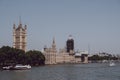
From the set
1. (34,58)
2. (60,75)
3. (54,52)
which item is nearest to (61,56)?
(54,52)

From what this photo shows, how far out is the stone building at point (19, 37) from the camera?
397 feet

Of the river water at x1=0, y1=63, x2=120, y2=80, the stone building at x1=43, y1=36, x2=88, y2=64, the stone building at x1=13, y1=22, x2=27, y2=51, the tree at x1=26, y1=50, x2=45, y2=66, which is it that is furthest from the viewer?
the stone building at x1=43, y1=36, x2=88, y2=64

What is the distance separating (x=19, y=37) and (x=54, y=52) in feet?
86.7

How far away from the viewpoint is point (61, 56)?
523 ft

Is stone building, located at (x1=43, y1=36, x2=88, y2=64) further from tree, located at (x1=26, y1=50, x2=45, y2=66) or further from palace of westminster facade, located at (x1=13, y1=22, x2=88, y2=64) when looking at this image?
tree, located at (x1=26, y1=50, x2=45, y2=66)

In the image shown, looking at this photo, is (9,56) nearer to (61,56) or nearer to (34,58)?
(34,58)

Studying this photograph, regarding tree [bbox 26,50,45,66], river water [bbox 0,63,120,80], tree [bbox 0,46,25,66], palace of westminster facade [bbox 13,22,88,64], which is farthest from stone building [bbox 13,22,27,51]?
river water [bbox 0,63,120,80]

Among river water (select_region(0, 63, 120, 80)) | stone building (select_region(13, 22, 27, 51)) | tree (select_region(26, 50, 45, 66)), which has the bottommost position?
river water (select_region(0, 63, 120, 80))

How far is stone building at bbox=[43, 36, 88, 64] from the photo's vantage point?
461 ft

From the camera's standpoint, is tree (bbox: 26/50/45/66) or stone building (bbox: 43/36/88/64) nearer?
tree (bbox: 26/50/45/66)

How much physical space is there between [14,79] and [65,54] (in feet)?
391

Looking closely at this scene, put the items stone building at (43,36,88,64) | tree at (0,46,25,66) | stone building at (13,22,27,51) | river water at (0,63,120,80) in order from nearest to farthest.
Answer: river water at (0,63,120,80)
tree at (0,46,25,66)
stone building at (13,22,27,51)
stone building at (43,36,88,64)

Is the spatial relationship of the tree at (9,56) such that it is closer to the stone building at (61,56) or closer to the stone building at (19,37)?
the stone building at (19,37)

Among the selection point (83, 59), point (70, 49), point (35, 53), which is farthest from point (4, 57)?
point (83, 59)
